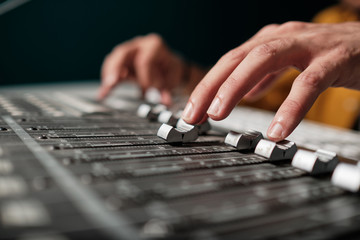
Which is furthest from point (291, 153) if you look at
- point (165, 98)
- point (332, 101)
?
point (332, 101)

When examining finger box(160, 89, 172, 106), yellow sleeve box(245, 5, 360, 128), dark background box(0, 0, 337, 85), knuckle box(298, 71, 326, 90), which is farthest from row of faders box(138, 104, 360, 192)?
dark background box(0, 0, 337, 85)

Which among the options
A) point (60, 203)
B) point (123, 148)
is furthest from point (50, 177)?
point (123, 148)

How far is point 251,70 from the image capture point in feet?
2.29

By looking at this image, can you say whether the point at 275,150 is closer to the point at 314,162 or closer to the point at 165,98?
the point at 314,162

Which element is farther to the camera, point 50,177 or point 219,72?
point 219,72

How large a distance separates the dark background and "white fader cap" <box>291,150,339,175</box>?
235cm

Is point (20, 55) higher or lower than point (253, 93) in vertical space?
higher

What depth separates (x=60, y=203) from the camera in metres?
0.30

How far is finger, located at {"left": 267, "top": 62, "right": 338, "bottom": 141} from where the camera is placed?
597 millimetres

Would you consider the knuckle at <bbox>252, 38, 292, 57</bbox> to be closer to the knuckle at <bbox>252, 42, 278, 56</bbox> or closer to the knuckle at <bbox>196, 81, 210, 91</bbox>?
the knuckle at <bbox>252, 42, 278, 56</bbox>

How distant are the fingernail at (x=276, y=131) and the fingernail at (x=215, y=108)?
0.12 metres

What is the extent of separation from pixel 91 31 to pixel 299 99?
235 centimetres

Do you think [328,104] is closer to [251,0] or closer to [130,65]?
[130,65]

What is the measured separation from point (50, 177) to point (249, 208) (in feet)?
0.76
